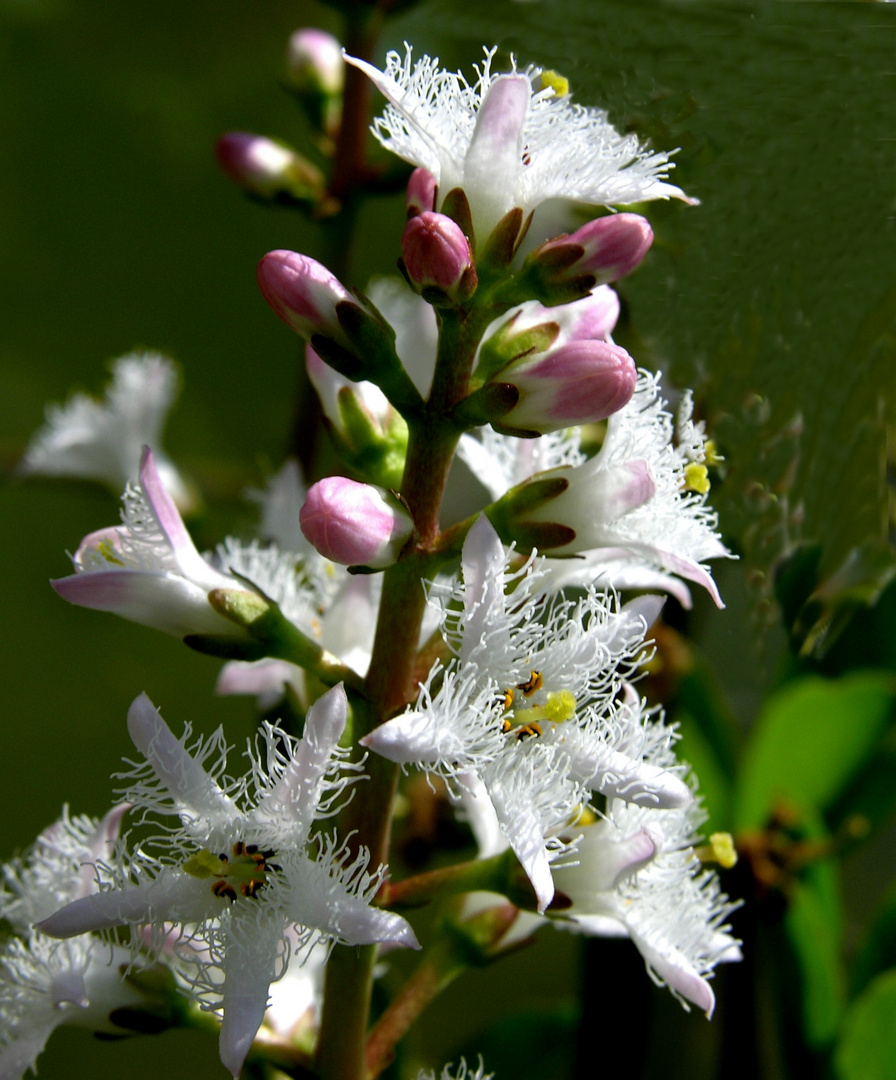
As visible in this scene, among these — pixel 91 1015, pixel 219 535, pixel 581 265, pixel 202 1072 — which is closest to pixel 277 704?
pixel 91 1015

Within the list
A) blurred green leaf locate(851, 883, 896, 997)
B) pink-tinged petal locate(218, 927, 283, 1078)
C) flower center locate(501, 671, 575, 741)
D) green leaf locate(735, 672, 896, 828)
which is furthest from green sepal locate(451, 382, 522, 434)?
blurred green leaf locate(851, 883, 896, 997)

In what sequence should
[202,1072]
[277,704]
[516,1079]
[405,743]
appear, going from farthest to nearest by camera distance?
[202,1072]
[516,1079]
[277,704]
[405,743]

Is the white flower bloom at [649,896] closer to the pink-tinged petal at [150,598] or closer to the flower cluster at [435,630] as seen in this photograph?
the flower cluster at [435,630]

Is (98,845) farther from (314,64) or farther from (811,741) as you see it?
(314,64)

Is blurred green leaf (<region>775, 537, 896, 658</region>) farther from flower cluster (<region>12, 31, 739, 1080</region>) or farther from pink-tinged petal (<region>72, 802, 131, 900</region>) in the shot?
pink-tinged petal (<region>72, 802, 131, 900</region>)

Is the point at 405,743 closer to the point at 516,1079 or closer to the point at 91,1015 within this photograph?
the point at 91,1015

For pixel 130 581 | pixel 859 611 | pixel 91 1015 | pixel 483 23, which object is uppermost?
pixel 483 23

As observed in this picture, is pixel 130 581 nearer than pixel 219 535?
Yes

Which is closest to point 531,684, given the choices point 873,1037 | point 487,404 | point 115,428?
point 487,404
